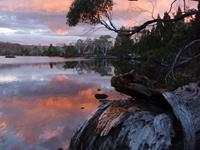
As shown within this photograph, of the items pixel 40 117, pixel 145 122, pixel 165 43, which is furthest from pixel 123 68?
pixel 145 122

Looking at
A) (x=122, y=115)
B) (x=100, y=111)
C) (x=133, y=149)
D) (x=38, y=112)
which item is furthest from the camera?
(x=38, y=112)

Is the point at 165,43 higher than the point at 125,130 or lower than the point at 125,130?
lower

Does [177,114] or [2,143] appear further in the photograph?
[2,143]

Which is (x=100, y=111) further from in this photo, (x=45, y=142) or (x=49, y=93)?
(x=49, y=93)

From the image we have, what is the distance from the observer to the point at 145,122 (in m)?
6.25

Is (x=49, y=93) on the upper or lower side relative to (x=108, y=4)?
lower

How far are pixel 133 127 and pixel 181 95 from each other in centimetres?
103

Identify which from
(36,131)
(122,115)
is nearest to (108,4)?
(36,131)

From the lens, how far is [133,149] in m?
5.99

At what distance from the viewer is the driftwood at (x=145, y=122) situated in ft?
19.7

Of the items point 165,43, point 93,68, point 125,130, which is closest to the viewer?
point 125,130

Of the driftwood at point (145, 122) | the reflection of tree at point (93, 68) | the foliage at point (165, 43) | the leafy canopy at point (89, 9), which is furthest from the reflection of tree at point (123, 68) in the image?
the driftwood at point (145, 122)

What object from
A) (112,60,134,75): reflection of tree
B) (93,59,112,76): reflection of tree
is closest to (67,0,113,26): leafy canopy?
(112,60,134,75): reflection of tree

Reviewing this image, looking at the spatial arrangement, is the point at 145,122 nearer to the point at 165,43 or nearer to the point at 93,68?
the point at 165,43
